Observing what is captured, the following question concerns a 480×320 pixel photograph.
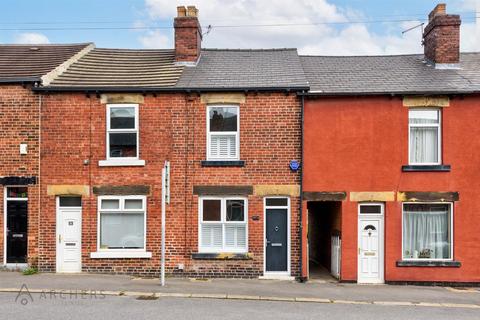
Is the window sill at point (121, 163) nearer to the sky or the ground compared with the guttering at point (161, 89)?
nearer to the ground

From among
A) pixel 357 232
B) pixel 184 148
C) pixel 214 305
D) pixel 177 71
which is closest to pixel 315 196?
pixel 357 232

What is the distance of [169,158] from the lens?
1577cm

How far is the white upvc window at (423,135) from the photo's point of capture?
51.5 feet

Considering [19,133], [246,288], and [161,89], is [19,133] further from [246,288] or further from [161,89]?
[246,288]

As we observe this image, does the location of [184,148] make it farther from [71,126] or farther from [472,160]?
[472,160]

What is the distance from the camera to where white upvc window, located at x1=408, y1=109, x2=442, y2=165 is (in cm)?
1570

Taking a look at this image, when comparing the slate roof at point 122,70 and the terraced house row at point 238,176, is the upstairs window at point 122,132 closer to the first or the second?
the terraced house row at point 238,176

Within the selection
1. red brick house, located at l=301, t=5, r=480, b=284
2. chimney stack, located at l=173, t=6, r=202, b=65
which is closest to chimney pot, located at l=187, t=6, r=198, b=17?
chimney stack, located at l=173, t=6, r=202, b=65

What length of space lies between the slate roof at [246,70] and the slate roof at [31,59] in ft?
15.0

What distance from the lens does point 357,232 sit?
15492mm

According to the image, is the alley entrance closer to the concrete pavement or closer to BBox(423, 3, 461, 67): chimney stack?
the concrete pavement

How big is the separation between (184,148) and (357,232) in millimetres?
5972

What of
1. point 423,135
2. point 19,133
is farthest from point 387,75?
point 19,133

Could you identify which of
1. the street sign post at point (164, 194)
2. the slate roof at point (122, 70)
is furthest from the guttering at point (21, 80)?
the street sign post at point (164, 194)
